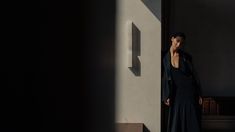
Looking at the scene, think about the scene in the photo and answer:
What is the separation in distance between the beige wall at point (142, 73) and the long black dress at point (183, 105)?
8.2 inches

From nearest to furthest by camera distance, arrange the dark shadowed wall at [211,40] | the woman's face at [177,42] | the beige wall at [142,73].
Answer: the woman's face at [177,42], the beige wall at [142,73], the dark shadowed wall at [211,40]

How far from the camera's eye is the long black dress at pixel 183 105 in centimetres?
791

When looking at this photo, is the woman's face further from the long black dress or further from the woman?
the long black dress

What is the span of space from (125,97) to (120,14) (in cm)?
113

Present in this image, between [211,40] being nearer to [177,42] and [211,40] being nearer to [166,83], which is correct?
[177,42]

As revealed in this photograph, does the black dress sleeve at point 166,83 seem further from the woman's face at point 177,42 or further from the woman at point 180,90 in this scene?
the woman's face at point 177,42

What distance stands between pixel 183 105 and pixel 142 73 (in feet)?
2.31

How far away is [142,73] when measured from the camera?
316 inches

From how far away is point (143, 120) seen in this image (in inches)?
317

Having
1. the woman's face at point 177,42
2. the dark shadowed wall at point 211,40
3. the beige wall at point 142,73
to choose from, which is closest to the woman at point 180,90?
the woman's face at point 177,42

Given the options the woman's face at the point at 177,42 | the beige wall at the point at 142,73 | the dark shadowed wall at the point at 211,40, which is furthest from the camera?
the dark shadowed wall at the point at 211,40

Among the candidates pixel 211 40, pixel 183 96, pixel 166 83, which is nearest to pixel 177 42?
pixel 166 83

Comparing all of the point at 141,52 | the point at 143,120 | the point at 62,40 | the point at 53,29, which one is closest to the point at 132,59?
the point at 141,52

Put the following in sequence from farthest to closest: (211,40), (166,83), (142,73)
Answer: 1. (211,40)
2. (142,73)
3. (166,83)
